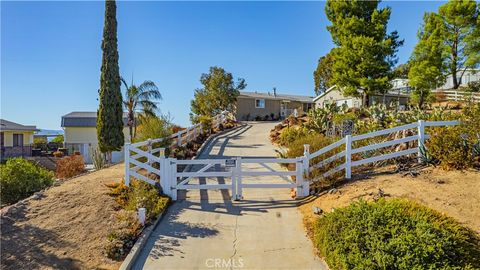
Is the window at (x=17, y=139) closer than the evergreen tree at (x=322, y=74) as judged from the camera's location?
Yes

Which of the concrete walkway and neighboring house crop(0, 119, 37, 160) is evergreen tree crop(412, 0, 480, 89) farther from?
neighboring house crop(0, 119, 37, 160)

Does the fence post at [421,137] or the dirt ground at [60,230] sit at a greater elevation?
the fence post at [421,137]

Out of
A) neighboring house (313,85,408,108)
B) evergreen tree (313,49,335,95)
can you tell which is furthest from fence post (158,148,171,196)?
evergreen tree (313,49,335,95)

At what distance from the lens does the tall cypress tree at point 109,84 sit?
17.6 m

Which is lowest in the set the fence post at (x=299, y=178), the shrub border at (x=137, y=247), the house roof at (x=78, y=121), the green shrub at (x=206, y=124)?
the shrub border at (x=137, y=247)

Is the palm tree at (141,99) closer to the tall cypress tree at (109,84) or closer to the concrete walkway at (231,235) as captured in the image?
the tall cypress tree at (109,84)

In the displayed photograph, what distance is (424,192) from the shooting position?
7793 millimetres

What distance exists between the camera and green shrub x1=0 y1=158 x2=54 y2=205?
10.4m

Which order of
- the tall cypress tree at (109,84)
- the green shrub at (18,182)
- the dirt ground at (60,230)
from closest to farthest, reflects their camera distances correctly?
the dirt ground at (60,230)
the green shrub at (18,182)
the tall cypress tree at (109,84)

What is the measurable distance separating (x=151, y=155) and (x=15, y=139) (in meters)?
27.3

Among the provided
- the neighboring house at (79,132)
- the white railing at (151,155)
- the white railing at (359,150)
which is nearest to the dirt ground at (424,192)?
the white railing at (359,150)

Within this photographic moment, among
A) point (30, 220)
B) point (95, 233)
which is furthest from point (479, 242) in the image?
point (30, 220)

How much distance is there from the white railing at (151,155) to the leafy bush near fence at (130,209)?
379 millimetres

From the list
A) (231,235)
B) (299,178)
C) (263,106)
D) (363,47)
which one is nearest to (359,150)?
(299,178)
